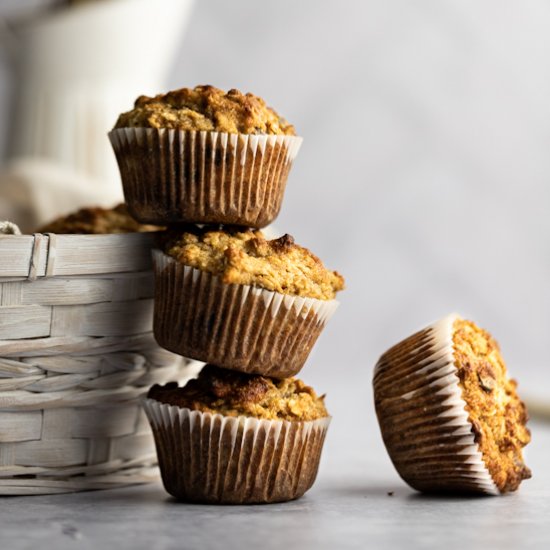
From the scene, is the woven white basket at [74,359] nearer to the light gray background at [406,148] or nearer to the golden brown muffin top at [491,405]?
the golden brown muffin top at [491,405]

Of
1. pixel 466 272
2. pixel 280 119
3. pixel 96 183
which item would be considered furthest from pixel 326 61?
pixel 280 119

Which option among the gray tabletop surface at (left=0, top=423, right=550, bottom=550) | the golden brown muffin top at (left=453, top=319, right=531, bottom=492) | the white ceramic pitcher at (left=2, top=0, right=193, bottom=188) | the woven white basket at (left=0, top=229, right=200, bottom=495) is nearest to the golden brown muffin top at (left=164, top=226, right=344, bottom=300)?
the woven white basket at (left=0, top=229, right=200, bottom=495)

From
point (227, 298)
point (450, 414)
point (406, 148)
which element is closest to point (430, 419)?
point (450, 414)

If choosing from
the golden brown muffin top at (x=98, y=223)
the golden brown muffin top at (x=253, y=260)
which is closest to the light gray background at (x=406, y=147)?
the golden brown muffin top at (x=98, y=223)

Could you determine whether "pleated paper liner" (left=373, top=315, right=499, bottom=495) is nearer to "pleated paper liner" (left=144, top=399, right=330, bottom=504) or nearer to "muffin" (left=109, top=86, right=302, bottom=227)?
"pleated paper liner" (left=144, top=399, right=330, bottom=504)

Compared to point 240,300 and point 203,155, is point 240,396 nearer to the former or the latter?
point 240,300
